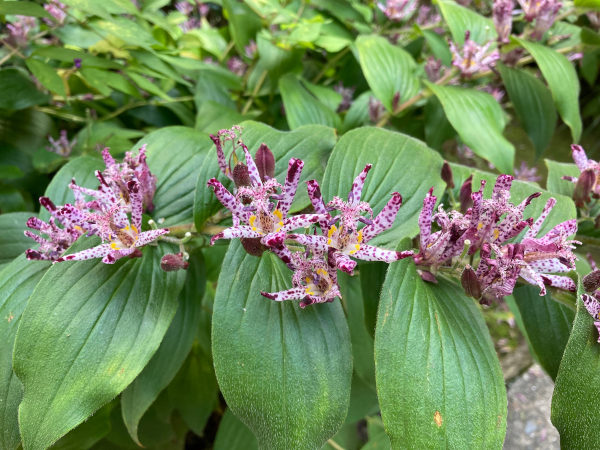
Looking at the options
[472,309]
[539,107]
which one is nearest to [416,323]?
[472,309]

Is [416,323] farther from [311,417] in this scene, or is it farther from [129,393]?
[129,393]

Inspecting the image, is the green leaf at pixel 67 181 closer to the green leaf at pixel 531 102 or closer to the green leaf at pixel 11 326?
the green leaf at pixel 11 326

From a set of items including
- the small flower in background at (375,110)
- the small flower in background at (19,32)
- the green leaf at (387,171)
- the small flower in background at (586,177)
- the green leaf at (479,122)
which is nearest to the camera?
the green leaf at (387,171)

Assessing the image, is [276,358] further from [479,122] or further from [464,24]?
[464,24]

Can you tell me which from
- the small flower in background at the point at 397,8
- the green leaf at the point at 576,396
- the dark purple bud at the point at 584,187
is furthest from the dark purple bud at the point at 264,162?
the small flower in background at the point at 397,8

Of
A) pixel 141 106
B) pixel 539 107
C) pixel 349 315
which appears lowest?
pixel 349 315

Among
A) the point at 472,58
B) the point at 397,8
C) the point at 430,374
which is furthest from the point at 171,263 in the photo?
the point at 397,8
